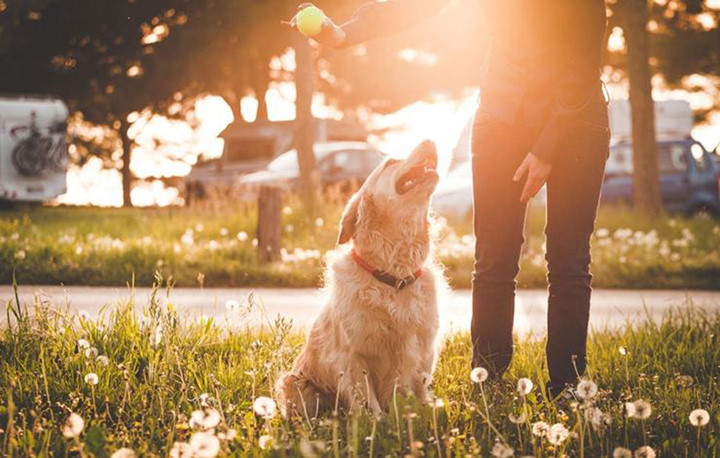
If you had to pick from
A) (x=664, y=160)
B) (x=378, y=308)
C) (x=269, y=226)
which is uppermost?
(x=664, y=160)

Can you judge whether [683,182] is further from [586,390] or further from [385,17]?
[586,390]

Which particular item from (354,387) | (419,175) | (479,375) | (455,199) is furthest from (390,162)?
(455,199)

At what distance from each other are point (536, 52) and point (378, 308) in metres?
1.38

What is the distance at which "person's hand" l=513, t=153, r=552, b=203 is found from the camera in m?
3.38

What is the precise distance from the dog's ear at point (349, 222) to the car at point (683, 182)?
14361 mm

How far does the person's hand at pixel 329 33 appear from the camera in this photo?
3309 mm

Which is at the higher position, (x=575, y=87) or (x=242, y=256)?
(x=575, y=87)

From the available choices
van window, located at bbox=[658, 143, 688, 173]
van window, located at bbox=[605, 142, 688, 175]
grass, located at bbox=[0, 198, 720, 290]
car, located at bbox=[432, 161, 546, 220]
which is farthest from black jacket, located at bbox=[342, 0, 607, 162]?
van window, located at bbox=[658, 143, 688, 173]

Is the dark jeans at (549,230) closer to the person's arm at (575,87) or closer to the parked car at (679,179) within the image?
the person's arm at (575,87)

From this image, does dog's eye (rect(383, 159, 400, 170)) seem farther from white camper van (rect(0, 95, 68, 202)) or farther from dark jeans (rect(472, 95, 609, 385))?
white camper van (rect(0, 95, 68, 202))

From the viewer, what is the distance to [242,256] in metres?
9.36

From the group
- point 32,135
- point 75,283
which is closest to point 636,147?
point 75,283

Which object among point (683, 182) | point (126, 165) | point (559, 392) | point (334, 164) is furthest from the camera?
point (126, 165)

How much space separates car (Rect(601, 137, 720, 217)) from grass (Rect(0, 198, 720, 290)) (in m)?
5.41
